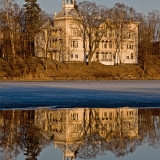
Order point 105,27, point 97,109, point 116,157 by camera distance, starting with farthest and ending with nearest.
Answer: point 105,27 < point 97,109 < point 116,157

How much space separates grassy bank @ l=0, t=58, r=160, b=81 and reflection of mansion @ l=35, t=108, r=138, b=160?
5667 centimetres

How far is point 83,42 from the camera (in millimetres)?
100625

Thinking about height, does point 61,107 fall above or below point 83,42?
below

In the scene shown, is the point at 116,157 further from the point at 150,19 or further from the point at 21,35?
the point at 150,19

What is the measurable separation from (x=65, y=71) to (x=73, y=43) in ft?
51.1

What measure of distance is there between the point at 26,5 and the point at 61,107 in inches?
3030

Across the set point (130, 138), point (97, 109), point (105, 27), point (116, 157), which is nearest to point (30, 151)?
point (116, 157)

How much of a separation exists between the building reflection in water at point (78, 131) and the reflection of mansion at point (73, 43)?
73.0 meters

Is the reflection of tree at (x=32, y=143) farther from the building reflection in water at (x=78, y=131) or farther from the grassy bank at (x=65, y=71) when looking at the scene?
the grassy bank at (x=65, y=71)

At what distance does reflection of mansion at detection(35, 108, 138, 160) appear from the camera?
1666 cm

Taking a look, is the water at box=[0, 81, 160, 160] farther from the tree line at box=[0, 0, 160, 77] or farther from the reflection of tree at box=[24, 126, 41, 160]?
the tree line at box=[0, 0, 160, 77]

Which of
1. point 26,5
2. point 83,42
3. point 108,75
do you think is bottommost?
point 108,75

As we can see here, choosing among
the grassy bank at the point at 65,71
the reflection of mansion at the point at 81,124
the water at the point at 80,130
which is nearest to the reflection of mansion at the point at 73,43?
the grassy bank at the point at 65,71

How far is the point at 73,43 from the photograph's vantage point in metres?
105
